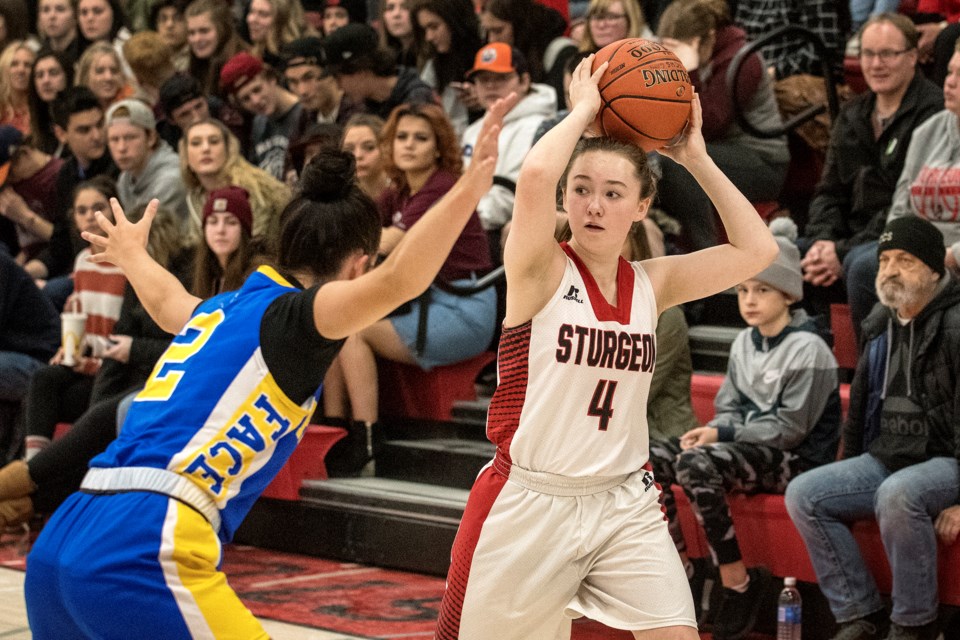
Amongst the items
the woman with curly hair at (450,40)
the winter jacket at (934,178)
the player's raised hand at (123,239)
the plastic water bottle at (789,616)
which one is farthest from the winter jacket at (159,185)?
the player's raised hand at (123,239)

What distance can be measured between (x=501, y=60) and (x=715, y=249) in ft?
12.8

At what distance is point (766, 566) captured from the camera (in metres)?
5.36

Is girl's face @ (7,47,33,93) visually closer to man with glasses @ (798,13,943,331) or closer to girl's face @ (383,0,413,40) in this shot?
girl's face @ (383,0,413,40)

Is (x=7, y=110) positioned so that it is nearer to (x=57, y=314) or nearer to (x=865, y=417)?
(x=57, y=314)

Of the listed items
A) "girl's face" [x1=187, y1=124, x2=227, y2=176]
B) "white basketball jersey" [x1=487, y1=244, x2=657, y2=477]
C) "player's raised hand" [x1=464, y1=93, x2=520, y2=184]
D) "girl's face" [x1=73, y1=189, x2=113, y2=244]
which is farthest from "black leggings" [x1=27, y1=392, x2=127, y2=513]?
"player's raised hand" [x1=464, y1=93, x2=520, y2=184]

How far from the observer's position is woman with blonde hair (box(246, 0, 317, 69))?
9758mm

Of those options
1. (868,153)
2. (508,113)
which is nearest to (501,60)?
(508,113)

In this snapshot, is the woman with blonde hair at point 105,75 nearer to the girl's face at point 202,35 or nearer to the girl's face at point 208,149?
the girl's face at point 202,35

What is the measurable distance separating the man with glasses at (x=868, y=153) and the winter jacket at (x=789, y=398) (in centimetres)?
78

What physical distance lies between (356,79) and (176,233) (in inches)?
A: 59.0

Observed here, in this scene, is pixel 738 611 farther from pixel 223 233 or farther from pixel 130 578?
pixel 223 233

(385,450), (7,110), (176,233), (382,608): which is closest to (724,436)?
(382,608)

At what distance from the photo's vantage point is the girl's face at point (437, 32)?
8523 millimetres

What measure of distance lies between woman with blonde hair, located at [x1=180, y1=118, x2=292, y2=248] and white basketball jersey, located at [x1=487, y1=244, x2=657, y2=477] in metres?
4.01
